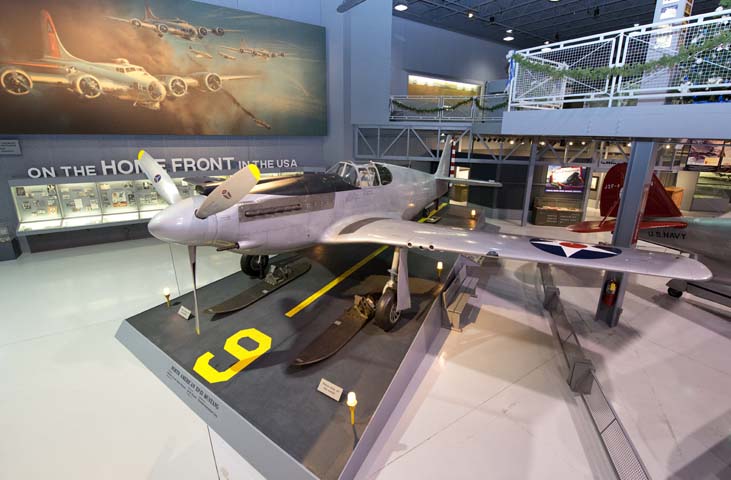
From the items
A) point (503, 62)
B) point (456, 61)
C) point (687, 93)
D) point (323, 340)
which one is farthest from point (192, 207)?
point (503, 62)

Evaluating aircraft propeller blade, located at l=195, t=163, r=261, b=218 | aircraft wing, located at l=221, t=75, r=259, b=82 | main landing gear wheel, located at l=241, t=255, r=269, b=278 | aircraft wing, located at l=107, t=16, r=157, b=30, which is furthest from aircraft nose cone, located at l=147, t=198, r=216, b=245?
aircraft wing, located at l=107, t=16, r=157, b=30

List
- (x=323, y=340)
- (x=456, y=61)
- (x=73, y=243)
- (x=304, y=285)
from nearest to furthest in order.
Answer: (x=323, y=340), (x=304, y=285), (x=73, y=243), (x=456, y=61)

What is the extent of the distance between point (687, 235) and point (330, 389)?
30.6 ft

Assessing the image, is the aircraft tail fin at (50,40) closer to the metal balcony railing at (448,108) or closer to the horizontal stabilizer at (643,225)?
the metal balcony railing at (448,108)

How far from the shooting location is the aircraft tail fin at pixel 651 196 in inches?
341

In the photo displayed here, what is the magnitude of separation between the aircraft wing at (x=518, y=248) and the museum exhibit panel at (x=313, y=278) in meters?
0.05

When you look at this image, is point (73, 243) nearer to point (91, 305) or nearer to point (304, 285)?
point (91, 305)

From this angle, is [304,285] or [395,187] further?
[395,187]

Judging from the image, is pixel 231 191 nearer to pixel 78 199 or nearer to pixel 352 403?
pixel 352 403

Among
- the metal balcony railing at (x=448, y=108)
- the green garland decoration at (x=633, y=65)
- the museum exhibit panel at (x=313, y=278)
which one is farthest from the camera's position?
the metal balcony railing at (x=448, y=108)

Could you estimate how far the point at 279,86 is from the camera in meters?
13.8

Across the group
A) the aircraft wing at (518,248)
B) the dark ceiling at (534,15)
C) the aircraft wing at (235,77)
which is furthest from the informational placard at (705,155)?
the aircraft wing at (235,77)

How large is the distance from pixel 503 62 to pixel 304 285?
2548 centimetres

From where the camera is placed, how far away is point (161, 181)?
585cm
